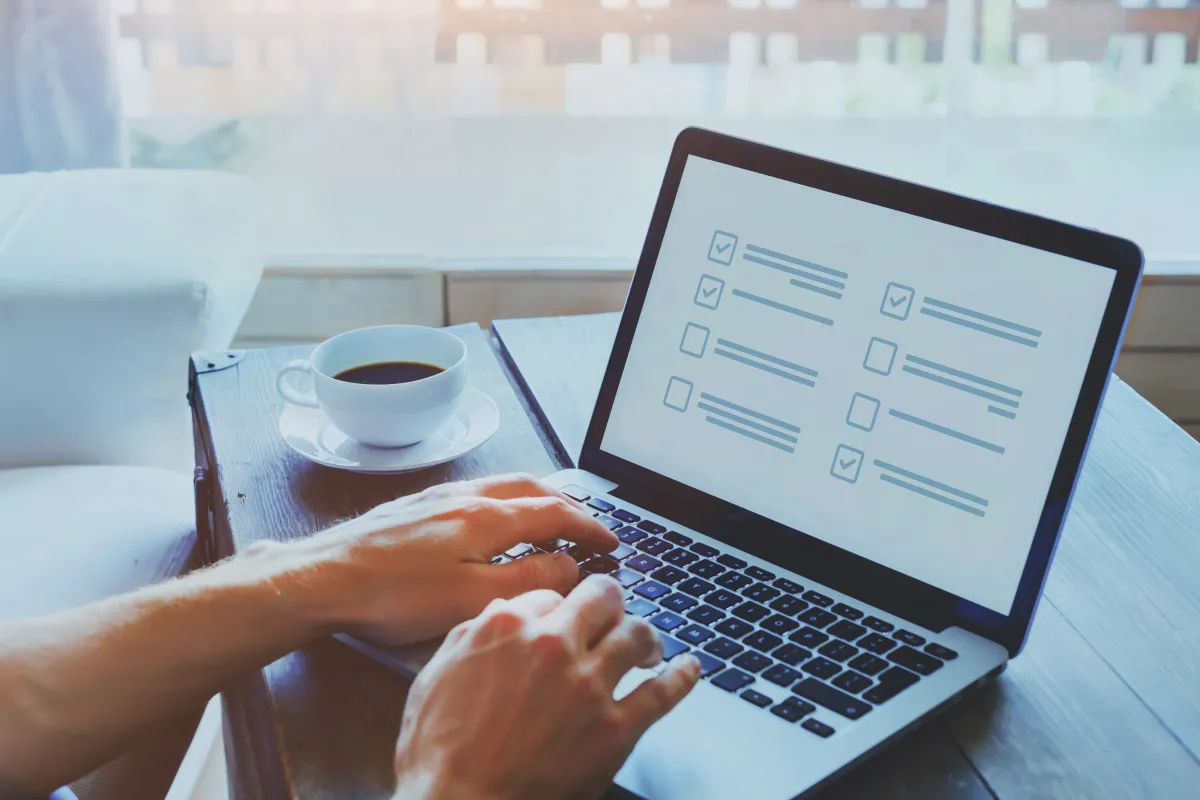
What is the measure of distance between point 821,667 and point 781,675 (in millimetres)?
25

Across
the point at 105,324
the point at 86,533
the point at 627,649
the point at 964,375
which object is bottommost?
the point at 86,533

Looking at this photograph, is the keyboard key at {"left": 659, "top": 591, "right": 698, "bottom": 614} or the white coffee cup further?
the white coffee cup

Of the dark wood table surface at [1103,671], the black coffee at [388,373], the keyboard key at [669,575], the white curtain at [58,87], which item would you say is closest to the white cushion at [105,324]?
the white curtain at [58,87]

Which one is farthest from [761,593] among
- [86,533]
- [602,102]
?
[602,102]

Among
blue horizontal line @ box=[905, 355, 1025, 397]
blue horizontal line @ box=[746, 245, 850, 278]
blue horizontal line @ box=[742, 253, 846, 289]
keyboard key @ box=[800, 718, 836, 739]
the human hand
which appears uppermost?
blue horizontal line @ box=[746, 245, 850, 278]

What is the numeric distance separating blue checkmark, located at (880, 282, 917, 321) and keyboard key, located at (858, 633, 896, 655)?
203 mm

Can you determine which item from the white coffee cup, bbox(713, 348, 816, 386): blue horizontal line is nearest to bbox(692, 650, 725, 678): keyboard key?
bbox(713, 348, 816, 386): blue horizontal line

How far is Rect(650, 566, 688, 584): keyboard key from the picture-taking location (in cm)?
71

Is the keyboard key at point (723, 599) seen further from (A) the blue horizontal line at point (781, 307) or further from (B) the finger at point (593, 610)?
(A) the blue horizontal line at point (781, 307)

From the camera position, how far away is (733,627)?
67 cm

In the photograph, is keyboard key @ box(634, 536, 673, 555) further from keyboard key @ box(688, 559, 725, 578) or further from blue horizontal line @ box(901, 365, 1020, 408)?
blue horizontal line @ box(901, 365, 1020, 408)

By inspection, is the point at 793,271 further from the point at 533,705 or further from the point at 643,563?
the point at 533,705

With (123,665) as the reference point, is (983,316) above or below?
above

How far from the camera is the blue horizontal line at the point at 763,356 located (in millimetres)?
757
